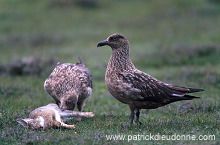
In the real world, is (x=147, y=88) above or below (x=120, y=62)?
below

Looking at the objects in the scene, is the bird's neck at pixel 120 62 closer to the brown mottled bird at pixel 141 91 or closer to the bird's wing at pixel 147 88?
the brown mottled bird at pixel 141 91

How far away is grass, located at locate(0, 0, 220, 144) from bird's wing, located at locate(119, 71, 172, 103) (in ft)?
1.77

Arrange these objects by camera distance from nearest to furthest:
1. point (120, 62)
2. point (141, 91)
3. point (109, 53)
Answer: point (141, 91), point (120, 62), point (109, 53)

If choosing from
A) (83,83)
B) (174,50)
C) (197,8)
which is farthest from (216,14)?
(83,83)

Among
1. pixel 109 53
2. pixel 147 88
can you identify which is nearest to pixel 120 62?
pixel 147 88

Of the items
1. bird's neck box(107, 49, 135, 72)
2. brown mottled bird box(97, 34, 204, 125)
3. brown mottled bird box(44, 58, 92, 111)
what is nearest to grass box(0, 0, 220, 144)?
brown mottled bird box(97, 34, 204, 125)

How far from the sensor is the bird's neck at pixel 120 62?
753 cm

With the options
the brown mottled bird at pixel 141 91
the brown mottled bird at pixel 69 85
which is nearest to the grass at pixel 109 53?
the brown mottled bird at pixel 141 91

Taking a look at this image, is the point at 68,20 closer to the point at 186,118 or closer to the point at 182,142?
the point at 186,118

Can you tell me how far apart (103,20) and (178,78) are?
34.9 feet

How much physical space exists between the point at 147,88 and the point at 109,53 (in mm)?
11008

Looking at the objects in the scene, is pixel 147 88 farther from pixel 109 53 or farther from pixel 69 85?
pixel 109 53

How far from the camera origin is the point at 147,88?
23.3 feet

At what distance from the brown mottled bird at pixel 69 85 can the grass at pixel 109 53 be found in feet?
1.99
